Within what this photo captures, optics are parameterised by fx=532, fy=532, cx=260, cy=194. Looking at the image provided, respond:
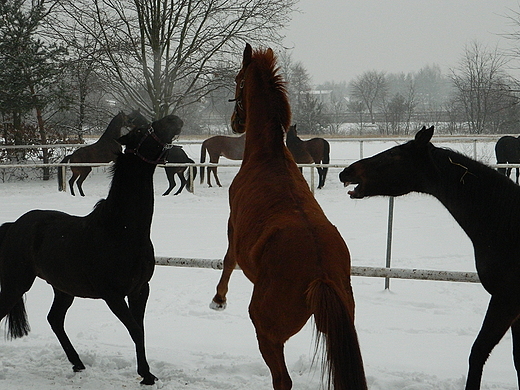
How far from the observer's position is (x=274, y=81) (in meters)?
3.22

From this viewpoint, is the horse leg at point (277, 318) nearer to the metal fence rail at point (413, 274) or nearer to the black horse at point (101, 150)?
the metal fence rail at point (413, 274)

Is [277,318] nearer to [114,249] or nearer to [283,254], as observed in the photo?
[283,254]

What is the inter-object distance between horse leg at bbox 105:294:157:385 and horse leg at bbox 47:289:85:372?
57 centimetres

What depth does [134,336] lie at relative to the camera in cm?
346

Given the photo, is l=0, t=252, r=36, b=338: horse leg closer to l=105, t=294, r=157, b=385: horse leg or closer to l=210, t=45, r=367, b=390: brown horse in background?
l=105, t=294, r=157, b=385: horse leg

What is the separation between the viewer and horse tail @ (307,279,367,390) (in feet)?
7.11

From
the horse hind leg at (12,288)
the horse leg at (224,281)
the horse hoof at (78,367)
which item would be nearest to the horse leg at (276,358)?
the horse leg at (224,281)

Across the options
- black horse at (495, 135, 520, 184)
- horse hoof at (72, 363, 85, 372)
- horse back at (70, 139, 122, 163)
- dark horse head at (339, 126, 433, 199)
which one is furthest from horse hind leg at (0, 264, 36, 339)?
black horse at (495, 135, 520, 184)

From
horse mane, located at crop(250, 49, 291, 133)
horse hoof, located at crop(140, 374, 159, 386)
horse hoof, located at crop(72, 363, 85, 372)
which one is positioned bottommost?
horse hoof, located at crop(72, 363, 85, 372)

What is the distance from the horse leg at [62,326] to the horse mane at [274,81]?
2.15m

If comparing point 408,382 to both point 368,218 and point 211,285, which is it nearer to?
point 211,285

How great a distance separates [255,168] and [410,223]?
7392mm

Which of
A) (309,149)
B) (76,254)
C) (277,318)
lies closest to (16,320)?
(76,254)

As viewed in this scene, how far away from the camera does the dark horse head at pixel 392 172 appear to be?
322 cm
